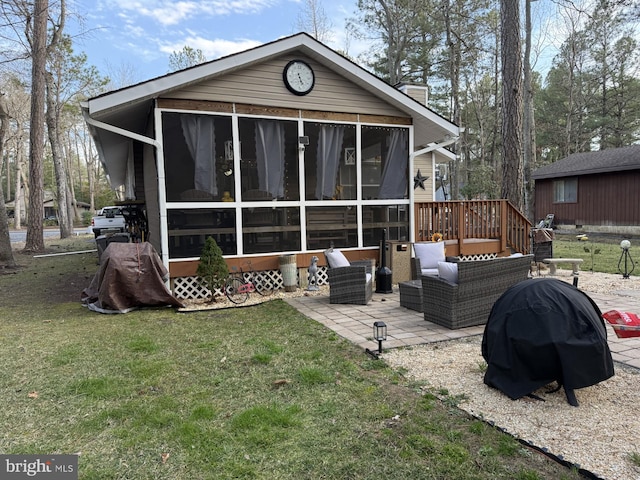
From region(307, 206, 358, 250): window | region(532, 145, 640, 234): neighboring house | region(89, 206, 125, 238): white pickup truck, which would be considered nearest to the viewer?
region(307, 206, 358, 250): window

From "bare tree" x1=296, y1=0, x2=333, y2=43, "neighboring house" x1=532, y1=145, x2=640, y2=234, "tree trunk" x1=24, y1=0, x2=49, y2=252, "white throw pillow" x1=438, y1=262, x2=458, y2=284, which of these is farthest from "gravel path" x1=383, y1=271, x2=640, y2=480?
"bare tree" x1=296, y1=0, x2=333, y2=43

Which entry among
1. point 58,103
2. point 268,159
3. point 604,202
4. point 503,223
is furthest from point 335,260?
point 58,103

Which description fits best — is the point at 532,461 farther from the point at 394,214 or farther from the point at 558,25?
the point at 558,25

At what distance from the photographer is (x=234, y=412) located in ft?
9.18

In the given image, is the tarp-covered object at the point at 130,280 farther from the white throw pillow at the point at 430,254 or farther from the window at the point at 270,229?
the white throw pillow at the point at 430,254

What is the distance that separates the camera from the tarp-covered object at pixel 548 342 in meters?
2.77

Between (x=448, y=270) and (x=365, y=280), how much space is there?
1.58m

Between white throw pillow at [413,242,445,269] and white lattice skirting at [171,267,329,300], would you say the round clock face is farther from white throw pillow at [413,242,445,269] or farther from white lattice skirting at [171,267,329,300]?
white throw pillow at [413,242,445,269]

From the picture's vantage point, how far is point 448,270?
4656 millimetres

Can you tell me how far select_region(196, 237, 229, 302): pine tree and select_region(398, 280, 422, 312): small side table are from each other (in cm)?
269

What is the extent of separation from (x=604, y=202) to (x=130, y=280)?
62.0 feet

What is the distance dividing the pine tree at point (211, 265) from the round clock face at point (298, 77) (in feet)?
9.99

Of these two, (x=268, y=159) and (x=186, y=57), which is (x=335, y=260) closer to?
(x=268, y=159)

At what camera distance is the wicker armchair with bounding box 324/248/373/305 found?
5.99m
